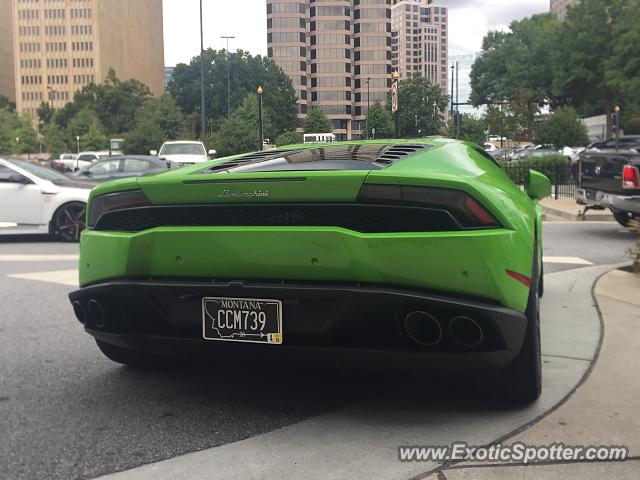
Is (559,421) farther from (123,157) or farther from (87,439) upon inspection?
(123,157)

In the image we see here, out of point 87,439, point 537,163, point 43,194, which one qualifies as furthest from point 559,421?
point 537,163

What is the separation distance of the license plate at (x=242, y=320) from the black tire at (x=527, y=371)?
1064 millimetres

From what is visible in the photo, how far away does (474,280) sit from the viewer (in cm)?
291

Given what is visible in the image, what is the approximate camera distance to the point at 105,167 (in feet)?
57.8

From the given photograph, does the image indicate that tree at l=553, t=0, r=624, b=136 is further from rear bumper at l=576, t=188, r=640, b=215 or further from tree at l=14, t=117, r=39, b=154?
tree at l=14, t=117, r=39, b=154

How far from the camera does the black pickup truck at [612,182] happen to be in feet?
33.2

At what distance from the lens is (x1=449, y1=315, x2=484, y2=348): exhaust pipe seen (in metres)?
2.92

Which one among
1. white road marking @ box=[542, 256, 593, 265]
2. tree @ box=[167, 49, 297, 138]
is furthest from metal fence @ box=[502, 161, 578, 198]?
tree @ box=[167, 49, 297, 138]

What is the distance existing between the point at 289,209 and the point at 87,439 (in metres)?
1.32

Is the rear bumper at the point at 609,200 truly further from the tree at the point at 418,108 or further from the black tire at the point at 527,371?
the tree at the point at 418,108

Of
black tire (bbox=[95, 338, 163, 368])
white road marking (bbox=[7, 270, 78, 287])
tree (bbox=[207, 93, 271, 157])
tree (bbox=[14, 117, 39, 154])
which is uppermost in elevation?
tree (bbox=[14, 117, 39, 154])

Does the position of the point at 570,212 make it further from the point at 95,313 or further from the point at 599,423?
the point at 95,313

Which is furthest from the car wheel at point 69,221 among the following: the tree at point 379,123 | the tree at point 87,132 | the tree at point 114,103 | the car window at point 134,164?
the tree at point 114,103

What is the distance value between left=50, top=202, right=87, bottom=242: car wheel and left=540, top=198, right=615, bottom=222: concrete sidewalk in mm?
8877
